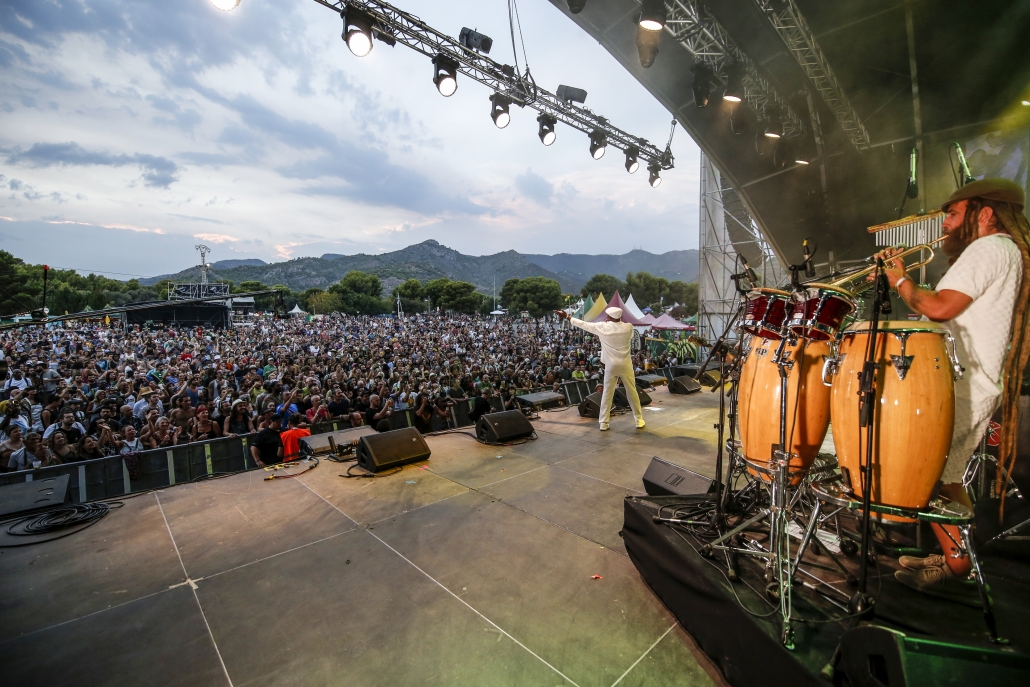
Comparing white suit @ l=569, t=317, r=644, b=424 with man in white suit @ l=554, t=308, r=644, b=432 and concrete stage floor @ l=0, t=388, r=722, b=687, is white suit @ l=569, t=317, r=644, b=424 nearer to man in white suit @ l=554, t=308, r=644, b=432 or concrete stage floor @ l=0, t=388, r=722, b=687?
man in white suit @ l=554, t=308, r=644, b=432

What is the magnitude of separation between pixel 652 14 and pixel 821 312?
5.81 m

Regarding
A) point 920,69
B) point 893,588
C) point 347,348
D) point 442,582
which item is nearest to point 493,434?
point 442,582

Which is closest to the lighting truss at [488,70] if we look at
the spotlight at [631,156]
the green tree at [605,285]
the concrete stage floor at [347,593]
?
the spotlight at [631,156]

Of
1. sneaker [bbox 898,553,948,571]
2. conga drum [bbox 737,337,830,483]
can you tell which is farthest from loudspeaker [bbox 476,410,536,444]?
sneaker [bbox 898,553,948,571]

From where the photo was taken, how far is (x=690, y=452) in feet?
19.1

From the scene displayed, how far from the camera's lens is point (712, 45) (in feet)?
26.1

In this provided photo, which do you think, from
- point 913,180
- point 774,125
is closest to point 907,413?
point 913,180

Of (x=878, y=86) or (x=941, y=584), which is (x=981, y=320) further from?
(x=878, y=86)

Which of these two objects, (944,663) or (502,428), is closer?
(944,663)

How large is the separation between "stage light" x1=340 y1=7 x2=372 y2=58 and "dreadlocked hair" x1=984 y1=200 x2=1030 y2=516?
332 inches

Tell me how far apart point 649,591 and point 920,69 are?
1070cm

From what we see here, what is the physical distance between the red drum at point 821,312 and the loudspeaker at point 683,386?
27.4ft

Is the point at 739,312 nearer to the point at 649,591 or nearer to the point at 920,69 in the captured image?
the point at 649,591

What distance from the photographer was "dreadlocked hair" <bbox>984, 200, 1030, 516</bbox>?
6.66 ft
